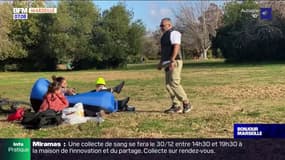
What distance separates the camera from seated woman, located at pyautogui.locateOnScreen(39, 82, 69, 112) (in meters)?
8.77

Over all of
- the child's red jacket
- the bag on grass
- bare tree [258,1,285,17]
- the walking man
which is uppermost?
bare tree [258,1,285,17]

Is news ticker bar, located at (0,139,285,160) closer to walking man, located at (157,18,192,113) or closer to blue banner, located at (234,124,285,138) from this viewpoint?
blue banner, located at (234,124,285,138)

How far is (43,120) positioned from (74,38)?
4550 centimetres

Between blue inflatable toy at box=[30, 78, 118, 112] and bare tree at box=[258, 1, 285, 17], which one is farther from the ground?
bare tree at box=[258, 1, 285, 17]

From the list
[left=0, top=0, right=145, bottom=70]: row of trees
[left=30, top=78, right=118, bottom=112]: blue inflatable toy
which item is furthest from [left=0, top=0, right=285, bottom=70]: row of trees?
[left=30, top=78, right=118, bottom=112]: blue inflatable toy

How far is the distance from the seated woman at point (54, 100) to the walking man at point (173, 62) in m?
2.04

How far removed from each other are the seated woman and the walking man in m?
2.04

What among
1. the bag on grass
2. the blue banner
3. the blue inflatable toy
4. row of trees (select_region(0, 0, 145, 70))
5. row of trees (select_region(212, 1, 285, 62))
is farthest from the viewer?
row of trees (select_region(0, 0, 145, 70))

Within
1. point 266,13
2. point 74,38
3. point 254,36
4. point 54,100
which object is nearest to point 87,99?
point 54,100

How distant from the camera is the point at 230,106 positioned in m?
11.0

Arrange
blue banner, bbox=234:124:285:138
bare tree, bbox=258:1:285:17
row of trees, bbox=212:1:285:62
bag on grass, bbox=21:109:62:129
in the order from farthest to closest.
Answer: bare tree, bbox=258:1:285:17 → row of trees, bbox=212:1:285:62 → bag on grass, bbox=21:109:62:129 → blue banner, bbox=234:124:285:138

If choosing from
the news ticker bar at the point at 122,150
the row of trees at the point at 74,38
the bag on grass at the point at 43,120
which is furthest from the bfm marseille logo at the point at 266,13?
the news ticker bar at the point at 122,150

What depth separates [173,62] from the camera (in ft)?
31.0

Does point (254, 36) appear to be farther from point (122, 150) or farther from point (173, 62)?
point (122, 150)
